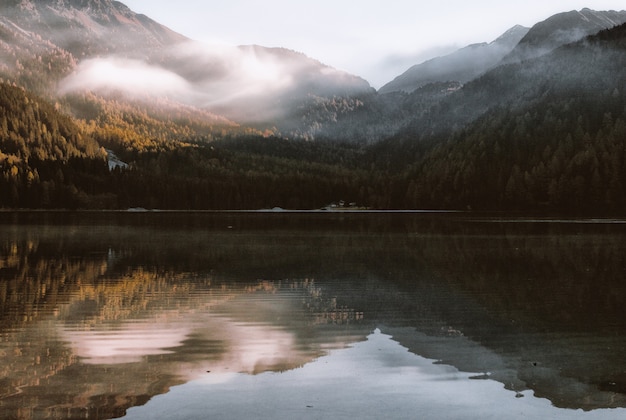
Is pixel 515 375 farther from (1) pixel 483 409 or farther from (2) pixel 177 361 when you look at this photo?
(2) pixel 177 361

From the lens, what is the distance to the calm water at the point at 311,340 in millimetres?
14719

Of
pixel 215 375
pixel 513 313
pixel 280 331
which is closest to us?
pixel 215 375

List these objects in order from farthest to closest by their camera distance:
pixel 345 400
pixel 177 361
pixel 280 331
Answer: pixel 280 331 → pixel 177 361 → pixel 345 400

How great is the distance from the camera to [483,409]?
14258mm

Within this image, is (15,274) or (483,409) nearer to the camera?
(483,409)

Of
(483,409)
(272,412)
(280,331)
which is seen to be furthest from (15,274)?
(483,409)

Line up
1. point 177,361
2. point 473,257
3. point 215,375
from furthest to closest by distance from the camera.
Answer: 1. point 473,257
2. point 177,361
3. point 215,375

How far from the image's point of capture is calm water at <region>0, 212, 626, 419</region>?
14.7 metres

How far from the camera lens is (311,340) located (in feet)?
72.2

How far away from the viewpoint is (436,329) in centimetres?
2373

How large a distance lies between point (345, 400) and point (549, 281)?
26857 mm

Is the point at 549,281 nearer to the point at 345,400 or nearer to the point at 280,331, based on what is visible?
the point at 280,331

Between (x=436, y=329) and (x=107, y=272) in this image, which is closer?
(x=436, y=329)

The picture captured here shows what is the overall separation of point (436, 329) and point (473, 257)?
30.1 metres
